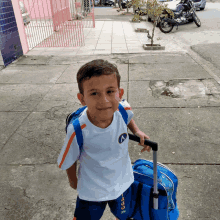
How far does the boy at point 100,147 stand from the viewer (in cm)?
128

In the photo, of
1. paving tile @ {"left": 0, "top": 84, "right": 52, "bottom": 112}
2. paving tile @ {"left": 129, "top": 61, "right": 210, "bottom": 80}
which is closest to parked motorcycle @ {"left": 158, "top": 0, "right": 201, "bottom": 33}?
paving tile @ {"left": 129, "top": 61, "right": 210, "bottom": 80}

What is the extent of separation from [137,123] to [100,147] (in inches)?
101

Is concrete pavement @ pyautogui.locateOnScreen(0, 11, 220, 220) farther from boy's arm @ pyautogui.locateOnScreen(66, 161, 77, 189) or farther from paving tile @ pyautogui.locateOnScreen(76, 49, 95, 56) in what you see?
paving tile @ pyautogui.locateOnScreen(76, 49, 95, 56)

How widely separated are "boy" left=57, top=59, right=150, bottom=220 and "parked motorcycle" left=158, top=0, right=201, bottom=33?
11951 mm

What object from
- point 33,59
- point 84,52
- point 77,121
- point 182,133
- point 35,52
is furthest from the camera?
point 35,52

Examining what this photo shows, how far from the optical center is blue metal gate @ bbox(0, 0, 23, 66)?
7180 millimetres

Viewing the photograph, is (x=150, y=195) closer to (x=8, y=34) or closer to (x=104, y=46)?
(x=8, y=34)

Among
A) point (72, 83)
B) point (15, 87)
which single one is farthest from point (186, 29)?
point (15, 87)

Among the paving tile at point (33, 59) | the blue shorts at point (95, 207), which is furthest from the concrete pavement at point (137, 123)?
the blue shorts at point (95, 207)

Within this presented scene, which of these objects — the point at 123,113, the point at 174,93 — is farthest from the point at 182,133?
the point at 123,113

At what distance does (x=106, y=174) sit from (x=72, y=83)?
4.57 meters

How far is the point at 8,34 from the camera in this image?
7516mm

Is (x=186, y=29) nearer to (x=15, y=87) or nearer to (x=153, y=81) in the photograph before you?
(x=153, y=81)

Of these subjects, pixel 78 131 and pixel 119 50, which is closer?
pixel 78 131
